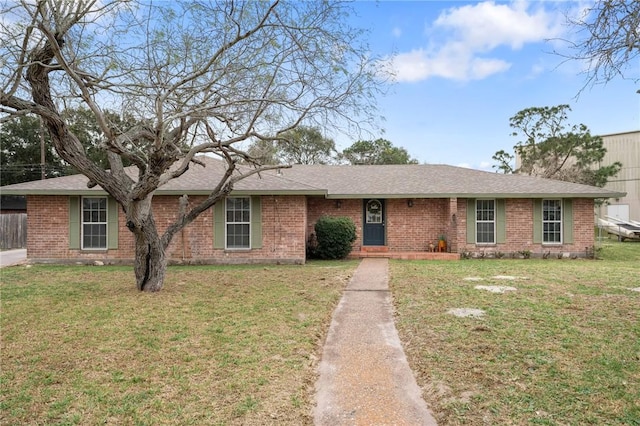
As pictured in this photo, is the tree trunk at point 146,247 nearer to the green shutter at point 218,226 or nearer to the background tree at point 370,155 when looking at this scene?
the green shutter at point 218,226

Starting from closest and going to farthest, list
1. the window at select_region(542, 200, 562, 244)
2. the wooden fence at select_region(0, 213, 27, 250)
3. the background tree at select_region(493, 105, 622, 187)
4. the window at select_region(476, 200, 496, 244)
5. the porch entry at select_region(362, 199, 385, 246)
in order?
the window at select_region(542, 200, 562, 244), the window at select_region(476, 200, 496, 244), the porch entry at select_region(362, 199, 385, 246), the wooden fence at select_region(0, 213, 27, 250), the background tree at select_region(493, 105, 622, 187)

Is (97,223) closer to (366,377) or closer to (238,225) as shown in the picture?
(238,225)

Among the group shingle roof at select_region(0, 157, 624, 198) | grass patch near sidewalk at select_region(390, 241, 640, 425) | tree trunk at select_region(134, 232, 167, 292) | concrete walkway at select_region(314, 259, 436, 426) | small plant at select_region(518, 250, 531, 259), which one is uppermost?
shingle roof at select_region(0, 157, 624, 198)

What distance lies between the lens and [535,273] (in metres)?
10.4

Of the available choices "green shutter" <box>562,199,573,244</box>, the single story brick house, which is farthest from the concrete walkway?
"green shutter" <box>562,199,573,244</box>

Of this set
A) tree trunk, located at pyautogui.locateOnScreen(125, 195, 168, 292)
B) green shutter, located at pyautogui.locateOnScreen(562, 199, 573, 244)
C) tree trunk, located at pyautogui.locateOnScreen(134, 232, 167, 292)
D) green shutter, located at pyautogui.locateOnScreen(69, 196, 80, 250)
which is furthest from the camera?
green shutter, located at pyautogui.locateOnScreen(562, 199, 573, 244)

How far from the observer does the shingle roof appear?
12.8m

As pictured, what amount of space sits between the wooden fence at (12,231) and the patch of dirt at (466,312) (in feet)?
71.9

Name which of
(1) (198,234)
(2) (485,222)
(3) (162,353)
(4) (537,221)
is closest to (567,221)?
(4) (537,221)

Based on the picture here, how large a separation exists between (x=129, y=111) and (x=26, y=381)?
5.22m

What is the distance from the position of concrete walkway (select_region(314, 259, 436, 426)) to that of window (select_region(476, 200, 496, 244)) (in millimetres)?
8827

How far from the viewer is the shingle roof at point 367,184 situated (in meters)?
12.8

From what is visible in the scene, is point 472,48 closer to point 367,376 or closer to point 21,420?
point 367,376

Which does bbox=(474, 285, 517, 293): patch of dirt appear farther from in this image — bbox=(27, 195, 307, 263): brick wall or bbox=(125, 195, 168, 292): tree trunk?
bbox=(125, 195, 168, 292): tree trunk
